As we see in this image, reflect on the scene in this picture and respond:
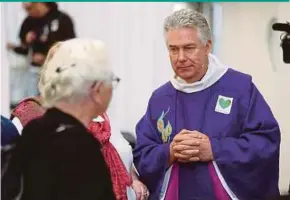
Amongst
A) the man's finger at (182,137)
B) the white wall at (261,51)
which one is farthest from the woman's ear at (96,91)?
the white wall at (261,51)

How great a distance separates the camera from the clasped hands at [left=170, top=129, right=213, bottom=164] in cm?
229

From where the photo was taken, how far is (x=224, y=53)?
3.67 metres

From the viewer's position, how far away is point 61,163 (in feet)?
5.16

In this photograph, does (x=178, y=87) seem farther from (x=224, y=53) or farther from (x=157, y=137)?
(x=224, y=53)

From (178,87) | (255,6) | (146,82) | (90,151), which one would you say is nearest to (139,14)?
(146,82)

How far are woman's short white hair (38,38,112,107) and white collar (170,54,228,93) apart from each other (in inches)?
30.3

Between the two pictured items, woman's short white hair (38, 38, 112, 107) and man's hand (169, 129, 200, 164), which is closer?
woman's short white hair (38, 38, 112, 107)

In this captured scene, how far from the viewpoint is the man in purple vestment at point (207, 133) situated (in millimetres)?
2314

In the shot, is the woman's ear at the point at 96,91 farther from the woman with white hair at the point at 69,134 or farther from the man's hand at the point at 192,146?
the man's hand at the point at 192,146

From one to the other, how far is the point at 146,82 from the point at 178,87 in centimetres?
126

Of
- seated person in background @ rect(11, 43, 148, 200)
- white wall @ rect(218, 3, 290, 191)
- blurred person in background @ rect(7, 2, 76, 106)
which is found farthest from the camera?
white wall @ rect(218, 3, 290, 191)

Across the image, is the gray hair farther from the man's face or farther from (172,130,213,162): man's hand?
(172,130,213,162): man's hand

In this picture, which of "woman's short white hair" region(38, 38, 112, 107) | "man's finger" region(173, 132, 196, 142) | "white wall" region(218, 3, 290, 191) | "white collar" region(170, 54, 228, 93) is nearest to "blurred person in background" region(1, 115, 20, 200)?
"woman's short white hair" region(38, 38, 112, 107)

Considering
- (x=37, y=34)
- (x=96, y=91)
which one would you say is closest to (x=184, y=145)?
(x=96, y=91)
